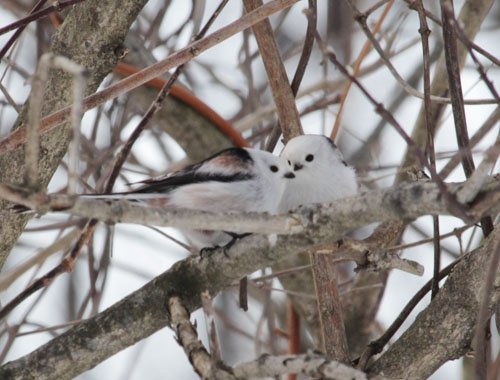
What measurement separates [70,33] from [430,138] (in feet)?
3.66

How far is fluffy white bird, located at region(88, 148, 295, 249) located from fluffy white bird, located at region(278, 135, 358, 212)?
0.03 meters

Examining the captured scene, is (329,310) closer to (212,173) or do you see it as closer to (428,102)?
(212,173)

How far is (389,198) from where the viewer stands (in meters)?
1.56

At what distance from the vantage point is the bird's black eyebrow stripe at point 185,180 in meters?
2.54

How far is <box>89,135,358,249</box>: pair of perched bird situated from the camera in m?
2.50

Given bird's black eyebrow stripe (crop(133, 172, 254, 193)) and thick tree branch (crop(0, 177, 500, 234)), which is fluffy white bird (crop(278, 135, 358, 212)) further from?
thick tree branch (crop(0, 177, 500, 234))

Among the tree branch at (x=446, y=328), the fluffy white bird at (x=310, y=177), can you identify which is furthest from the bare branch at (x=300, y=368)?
the fluffy white bird at (x=310, y=177)

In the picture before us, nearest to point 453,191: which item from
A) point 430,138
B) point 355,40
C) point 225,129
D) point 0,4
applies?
point 430,138

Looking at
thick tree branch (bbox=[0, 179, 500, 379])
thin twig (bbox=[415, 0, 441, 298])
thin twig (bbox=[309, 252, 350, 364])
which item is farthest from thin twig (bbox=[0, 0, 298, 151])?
thin twig (bbox=[309, 252, 350, 364])

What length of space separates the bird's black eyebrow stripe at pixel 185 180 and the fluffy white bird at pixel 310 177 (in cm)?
16

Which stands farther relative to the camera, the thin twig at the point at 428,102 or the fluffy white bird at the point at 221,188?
the fluffy white bird at the point at 221,188

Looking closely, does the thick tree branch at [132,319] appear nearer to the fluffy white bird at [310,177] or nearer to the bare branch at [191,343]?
the bare branch at [191,343]

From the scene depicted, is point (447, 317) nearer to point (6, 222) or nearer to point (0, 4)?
point (6, 222)

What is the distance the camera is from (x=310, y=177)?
8.45ft
